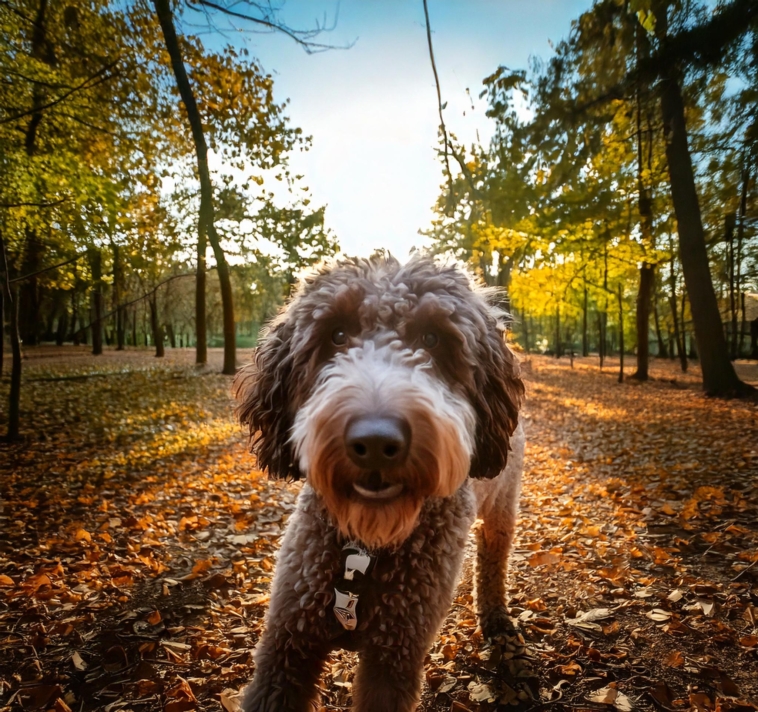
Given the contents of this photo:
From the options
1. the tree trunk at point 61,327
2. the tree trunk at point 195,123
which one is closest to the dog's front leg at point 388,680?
the tree trunk at point 195,123

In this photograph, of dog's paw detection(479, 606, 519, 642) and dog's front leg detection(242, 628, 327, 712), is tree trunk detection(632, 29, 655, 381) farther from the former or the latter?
dog's front leg detection(242, 628, 327, 712)

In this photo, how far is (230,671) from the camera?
2.72 m

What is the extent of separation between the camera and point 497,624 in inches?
125

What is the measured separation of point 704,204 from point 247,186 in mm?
13619

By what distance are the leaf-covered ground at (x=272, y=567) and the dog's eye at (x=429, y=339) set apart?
131 centimetres

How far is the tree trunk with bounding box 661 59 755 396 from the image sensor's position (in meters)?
9.73

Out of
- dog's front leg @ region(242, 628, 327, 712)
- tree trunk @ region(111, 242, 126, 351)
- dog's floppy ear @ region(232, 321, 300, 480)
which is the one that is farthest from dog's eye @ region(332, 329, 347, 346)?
tree trunk @ region(111, 242, 126, 351)

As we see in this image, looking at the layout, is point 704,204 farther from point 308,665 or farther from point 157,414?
point 157,414

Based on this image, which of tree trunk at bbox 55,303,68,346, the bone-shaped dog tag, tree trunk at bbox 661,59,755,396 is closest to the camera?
the bone-shaped dog tag

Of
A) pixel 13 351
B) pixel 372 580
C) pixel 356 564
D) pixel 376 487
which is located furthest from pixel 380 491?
pixel 13 351

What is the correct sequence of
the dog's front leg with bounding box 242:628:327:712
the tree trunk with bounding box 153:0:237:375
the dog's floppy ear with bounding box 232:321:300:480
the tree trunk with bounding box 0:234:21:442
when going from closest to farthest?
1. the dog's front leg with bounding box 242:628:327:712
2. the dog's floppy ear with bounding box 232:321:300:480
3. the tree trunk with bounding box 0:234:21:442
4. the tree trunk with bounding box 153:0:237:375

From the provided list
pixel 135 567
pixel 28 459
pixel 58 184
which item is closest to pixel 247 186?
pixel 58 184

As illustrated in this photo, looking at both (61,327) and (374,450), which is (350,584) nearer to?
(374,450)

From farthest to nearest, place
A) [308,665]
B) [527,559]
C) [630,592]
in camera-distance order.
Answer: [527,559] < [630,592] < [308,665]
